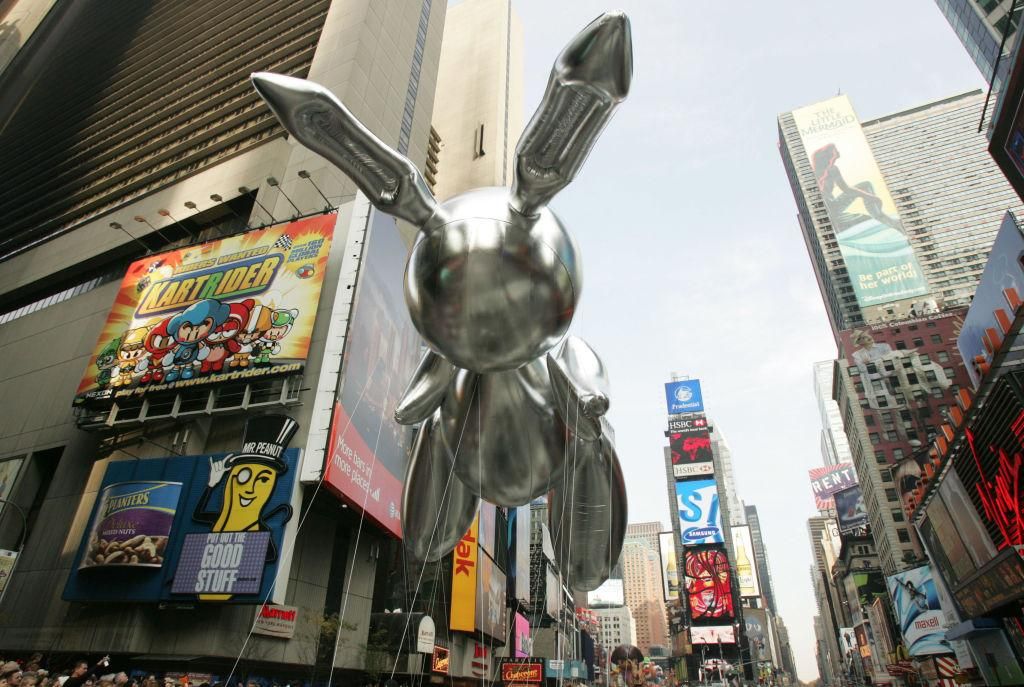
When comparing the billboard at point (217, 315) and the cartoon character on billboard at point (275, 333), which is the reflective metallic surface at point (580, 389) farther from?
the cartoon character on billboard at point (275, 333)

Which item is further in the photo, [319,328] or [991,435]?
[319,328]

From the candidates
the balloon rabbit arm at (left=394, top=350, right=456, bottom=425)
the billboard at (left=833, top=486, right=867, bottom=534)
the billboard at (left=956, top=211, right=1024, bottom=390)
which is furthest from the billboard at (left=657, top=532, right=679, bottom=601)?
the balloon rabbit arm at (left=394, top=350, right=456, bottom=425)

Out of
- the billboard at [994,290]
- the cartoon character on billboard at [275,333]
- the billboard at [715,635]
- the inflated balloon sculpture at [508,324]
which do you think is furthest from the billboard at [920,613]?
the inflated balloon sculpture at [508,324]

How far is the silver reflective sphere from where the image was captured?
2.62 meters

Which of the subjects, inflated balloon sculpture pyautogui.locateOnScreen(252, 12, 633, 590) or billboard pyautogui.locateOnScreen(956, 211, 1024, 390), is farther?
billboard pyautogui.locateOnScreen(956, 211, 1024, 390)

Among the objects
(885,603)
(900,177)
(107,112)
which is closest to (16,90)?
(107,112)

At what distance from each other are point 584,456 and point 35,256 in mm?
41631

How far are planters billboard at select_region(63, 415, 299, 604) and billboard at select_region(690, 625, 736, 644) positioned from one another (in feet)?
145

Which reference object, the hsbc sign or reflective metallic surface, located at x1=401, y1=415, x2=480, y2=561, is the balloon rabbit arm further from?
the hsbc sign

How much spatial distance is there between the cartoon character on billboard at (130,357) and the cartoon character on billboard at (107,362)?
0.18 meters

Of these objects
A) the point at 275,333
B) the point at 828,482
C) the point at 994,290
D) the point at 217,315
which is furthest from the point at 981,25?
the point at 828,482

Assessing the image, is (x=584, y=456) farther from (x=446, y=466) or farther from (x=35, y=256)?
(x=35, y=256)

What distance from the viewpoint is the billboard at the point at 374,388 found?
16156 mm

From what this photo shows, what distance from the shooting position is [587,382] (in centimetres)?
337
